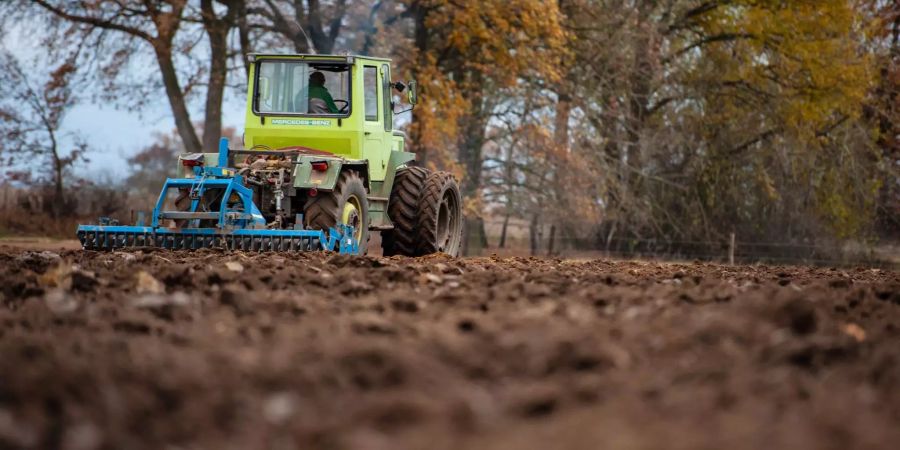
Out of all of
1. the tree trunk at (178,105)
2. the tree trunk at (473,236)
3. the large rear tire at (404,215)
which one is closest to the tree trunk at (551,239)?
the tree trunk at (473,236)

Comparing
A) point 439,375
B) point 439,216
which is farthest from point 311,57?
point 439,375

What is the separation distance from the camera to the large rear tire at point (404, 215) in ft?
47.5

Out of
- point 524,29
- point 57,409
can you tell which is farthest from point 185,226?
point 524,29

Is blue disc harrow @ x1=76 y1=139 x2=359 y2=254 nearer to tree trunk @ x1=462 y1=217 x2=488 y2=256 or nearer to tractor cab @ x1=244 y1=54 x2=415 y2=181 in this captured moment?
tractor cab @ x1=244 y1=54 x2=415 y2=181

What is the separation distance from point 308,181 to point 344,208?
55cm

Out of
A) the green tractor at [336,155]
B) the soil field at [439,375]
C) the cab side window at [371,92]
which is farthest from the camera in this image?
the cab side window at [371,92]

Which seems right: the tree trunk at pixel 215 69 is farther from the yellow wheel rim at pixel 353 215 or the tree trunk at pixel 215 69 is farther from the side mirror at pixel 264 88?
the yellow wheel rim at pixel 353 215

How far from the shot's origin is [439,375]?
12.4ft

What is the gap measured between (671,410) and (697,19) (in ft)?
85.0

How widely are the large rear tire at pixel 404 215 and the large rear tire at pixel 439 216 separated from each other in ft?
0.24

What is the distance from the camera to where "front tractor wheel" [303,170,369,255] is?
1260cm

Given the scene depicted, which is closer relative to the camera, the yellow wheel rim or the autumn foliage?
the yellow wheel rim

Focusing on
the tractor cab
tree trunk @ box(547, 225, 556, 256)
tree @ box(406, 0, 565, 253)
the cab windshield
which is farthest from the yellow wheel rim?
tree trunk @ box(547, 225, 556, 256)

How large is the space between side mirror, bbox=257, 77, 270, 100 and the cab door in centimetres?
110
